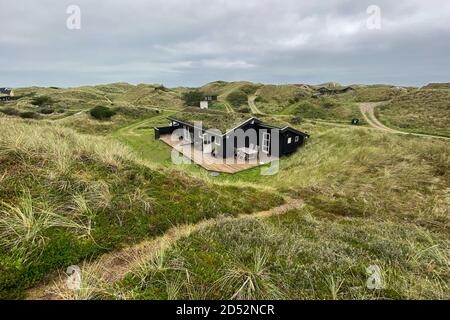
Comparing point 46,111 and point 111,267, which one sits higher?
point 46,111

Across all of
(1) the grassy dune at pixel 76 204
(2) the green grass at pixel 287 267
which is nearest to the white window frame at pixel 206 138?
(1) the grassy dune at pixel 76 204

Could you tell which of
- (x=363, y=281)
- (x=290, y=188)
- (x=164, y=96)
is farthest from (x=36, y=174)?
(x=164, y=96)

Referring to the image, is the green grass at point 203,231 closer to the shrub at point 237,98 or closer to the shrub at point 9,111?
the shrub at point 9,111

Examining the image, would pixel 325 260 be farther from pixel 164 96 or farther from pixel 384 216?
pixel 164 96

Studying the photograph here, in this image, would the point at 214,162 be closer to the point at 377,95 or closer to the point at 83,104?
the point at 83,104

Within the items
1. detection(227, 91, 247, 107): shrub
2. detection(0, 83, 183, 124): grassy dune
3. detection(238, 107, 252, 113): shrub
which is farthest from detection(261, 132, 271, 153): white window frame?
detection(227, 91, 247, 107): shrub

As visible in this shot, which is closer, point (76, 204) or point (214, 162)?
point (76, 204)

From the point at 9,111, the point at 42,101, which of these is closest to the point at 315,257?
the point at 9,111
